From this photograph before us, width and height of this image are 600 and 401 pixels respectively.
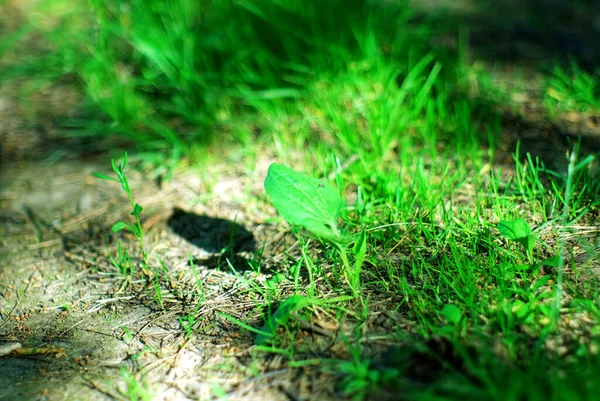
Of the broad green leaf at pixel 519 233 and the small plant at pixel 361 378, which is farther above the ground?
the broad green leaf at pixel 519 233

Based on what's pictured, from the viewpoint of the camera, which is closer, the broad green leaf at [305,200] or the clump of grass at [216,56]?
the broad green leaf at [305,200]

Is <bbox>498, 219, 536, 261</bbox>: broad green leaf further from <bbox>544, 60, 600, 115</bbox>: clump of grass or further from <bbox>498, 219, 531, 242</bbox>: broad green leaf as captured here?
<bbox>544, 60, 600, 115</bbox>: clump of grass

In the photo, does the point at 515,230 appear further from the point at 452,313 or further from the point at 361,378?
the point at 361,378

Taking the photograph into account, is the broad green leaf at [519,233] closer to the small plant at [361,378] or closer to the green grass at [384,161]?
the green grass at [384,161]

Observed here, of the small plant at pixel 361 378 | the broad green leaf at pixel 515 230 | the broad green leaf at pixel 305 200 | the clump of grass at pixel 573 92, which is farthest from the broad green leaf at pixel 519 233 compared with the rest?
the clump of grass at pixel 573 92

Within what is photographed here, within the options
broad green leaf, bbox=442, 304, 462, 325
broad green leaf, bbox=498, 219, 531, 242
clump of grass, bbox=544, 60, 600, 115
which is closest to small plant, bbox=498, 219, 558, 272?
broad green leaf, bbox=498, 219, 531, 242

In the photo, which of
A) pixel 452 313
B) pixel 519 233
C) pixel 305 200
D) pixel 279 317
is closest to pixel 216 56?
pixel 305 200
